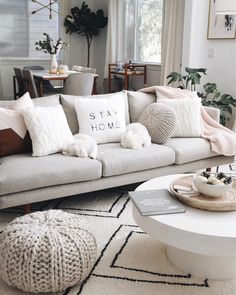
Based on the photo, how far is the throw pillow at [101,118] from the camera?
115 inches

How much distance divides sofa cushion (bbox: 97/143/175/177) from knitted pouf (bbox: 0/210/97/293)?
85cm

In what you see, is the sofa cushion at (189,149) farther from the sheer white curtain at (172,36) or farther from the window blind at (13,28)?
the window blind at (13,28)

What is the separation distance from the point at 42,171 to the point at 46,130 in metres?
0.37

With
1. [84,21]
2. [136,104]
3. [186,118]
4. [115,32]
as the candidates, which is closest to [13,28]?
[84,21]

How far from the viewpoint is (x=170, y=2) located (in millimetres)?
5453

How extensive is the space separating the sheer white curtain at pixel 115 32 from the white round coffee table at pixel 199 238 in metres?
5.65

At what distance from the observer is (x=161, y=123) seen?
2996mm

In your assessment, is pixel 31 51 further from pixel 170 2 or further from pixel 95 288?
pixel 95 288

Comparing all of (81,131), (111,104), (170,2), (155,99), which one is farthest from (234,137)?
(170,2)

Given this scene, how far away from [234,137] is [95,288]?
1906mm

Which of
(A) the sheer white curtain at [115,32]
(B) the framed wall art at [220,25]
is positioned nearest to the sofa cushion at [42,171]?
(B) the framed wall art at [220,25]

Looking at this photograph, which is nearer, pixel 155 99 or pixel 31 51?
pixel 155 99

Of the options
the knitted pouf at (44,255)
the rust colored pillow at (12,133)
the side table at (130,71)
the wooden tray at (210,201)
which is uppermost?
the side table at (130,71)

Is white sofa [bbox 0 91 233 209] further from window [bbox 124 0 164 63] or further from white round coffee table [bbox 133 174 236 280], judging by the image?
window [bbox 124 0 164 63]
